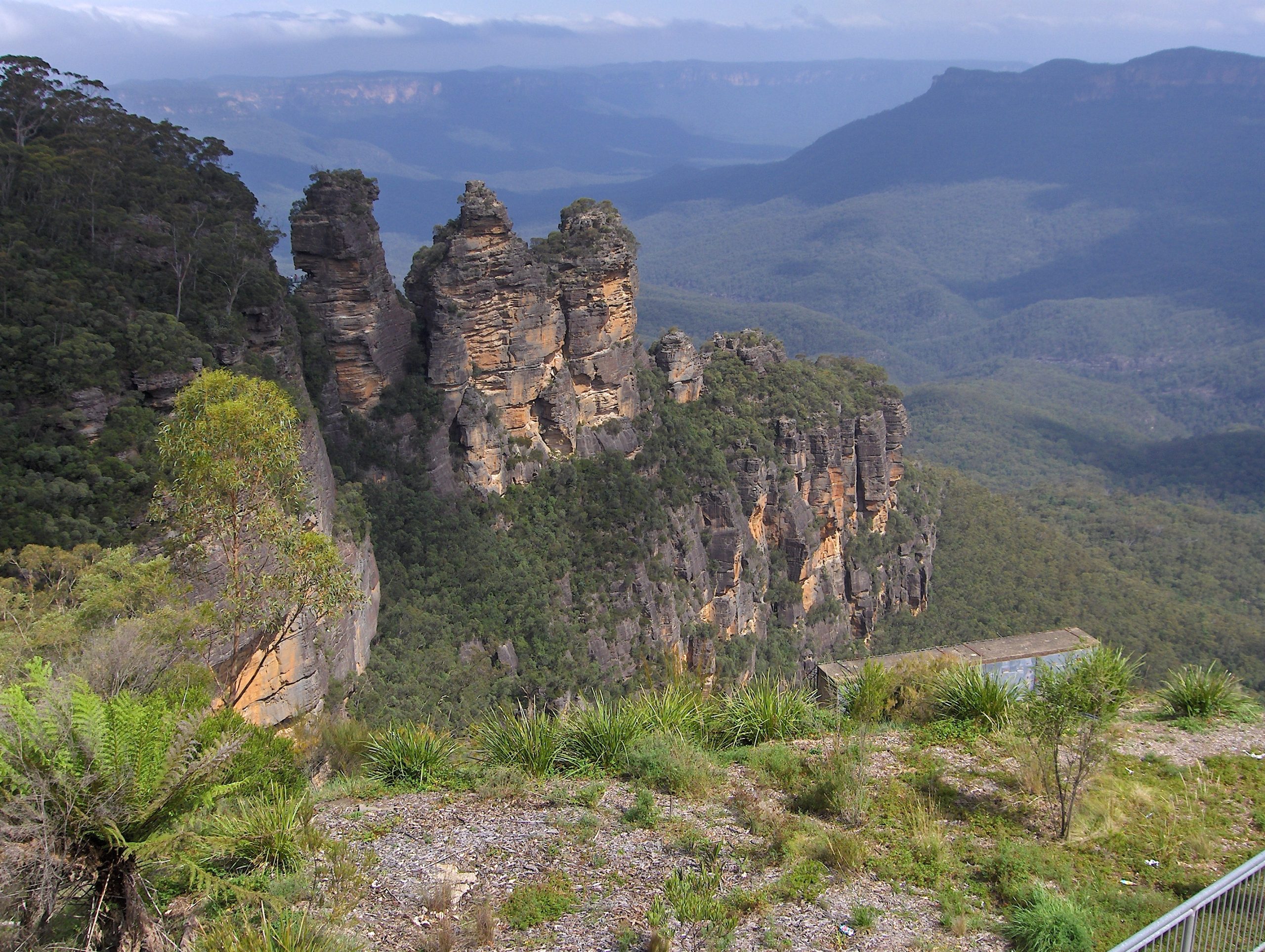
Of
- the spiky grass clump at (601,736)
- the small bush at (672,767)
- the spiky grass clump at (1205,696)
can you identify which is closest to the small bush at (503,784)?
the spiky grass clump at (601,736)

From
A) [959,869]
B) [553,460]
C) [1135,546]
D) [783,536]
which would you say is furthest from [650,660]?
[1135,546]

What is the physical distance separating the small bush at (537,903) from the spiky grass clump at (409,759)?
11.1 feet

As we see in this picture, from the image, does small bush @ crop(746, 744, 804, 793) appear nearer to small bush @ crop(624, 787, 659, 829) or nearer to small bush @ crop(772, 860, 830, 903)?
small bush @ crop(624, 787, 659, 829)

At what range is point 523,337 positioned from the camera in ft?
121

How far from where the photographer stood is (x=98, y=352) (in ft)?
61.1

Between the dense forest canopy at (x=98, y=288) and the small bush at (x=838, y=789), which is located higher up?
the dense forest canopy at (x=98, y=288)

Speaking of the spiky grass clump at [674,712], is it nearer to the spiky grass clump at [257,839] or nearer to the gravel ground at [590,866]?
the gravel ground at [590,866]

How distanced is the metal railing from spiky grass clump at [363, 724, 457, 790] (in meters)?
8.97

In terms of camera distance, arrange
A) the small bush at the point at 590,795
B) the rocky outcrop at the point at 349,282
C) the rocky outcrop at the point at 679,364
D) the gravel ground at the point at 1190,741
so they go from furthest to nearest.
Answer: the rocky outcrop at the point at 679,364 → the rocky outcrop at the point at 349,282 → the gravel ground at the point at 1190,741 → the small bush at the point at 590,795

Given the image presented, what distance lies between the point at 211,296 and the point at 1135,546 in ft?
252

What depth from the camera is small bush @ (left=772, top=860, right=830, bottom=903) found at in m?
10.1

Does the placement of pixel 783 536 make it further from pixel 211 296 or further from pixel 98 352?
pixel 98 352

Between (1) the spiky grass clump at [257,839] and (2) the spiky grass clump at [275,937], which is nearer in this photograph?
(2) the spiky grass clump at [275,937]

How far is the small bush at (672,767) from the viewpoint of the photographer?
12719 millimetres
